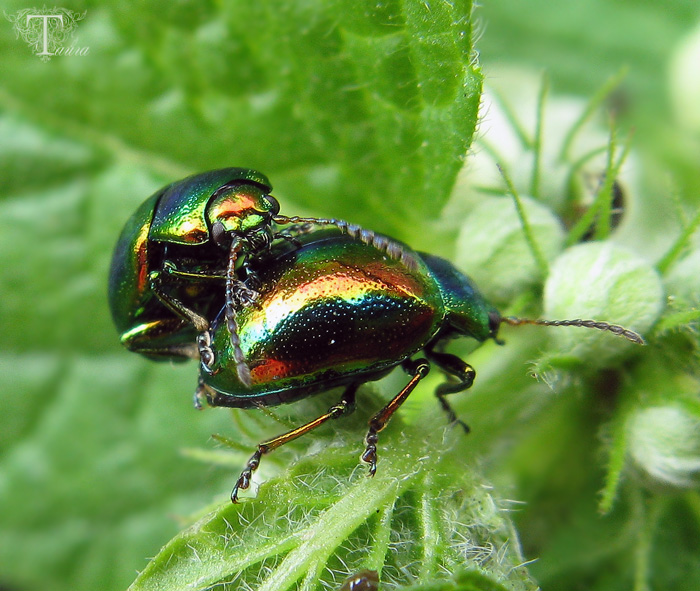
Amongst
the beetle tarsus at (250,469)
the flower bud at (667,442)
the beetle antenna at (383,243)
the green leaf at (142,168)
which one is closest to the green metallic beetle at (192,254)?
the beetle antenna at (383,243)

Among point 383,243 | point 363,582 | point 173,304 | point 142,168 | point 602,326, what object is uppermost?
point 383,243

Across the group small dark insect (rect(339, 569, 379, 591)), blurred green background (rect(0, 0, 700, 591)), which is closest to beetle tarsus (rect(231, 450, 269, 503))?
small dark insect (rect(339, 569, 379, 591))

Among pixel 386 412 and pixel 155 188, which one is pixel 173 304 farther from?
pixel 155 188

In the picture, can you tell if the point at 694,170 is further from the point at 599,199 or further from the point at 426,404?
the point at 426,404

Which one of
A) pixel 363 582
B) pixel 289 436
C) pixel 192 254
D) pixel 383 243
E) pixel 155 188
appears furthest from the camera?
pixel 155 188

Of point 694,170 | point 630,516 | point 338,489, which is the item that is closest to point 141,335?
point 338,489

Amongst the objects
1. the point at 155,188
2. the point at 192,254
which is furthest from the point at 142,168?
the point at 192,254
